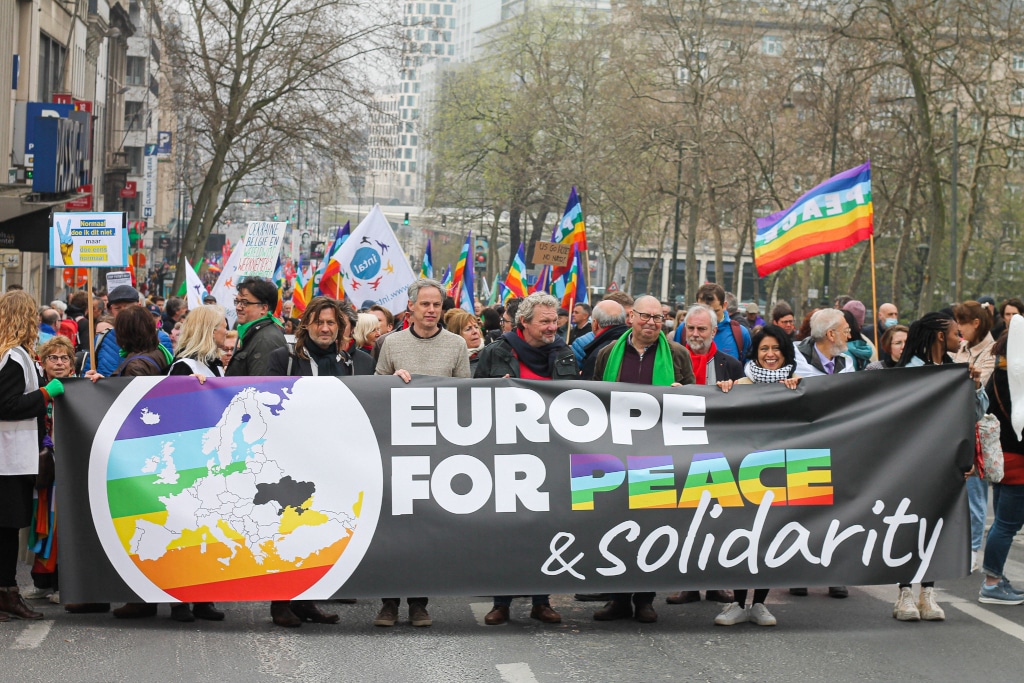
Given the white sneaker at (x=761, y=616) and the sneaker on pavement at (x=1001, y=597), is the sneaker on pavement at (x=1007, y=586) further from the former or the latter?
the white sneaker at (x=761, y=616)

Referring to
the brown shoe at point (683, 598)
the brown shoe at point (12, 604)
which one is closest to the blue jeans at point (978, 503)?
the brown shoe at point (683, 598)

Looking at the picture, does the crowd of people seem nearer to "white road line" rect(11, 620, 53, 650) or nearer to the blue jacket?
"white road line" rect(11, 620, 53, 650)

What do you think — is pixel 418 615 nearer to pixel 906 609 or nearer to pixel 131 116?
pixel 906 609

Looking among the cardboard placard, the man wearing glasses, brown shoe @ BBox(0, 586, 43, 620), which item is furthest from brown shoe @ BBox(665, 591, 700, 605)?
the cardboard placard

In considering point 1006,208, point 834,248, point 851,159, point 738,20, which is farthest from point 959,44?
point 1006,208

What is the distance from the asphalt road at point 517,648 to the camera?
21.9 ft

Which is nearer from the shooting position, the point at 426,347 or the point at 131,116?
the point at 426,347

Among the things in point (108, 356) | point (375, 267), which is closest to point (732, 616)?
point (108, 356)

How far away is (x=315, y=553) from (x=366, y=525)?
0.30 m

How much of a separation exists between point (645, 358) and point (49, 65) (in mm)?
31365

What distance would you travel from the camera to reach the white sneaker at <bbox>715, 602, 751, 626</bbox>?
774 cm

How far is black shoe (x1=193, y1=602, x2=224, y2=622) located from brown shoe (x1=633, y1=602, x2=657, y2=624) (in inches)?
88.8

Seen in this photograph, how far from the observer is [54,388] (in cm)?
745

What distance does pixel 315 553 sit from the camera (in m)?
7.42
